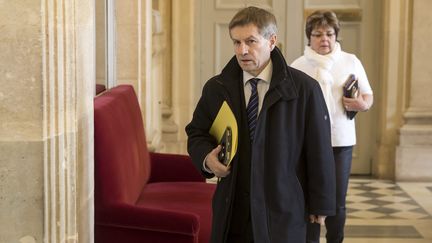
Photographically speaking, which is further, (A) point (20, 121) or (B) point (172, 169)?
(B) point (172, 169)

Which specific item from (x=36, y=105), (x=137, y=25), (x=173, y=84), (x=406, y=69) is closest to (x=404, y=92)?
(x=406, y=69)

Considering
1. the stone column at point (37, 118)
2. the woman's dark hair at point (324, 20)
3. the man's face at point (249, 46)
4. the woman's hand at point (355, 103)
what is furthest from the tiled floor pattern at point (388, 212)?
the stone column at point (37, 118)

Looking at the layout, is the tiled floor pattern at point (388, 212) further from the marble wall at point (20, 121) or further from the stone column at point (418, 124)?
the marble wall at point (20, 121)

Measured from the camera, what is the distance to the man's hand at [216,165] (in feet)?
12.1

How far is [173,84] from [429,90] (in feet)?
8.83

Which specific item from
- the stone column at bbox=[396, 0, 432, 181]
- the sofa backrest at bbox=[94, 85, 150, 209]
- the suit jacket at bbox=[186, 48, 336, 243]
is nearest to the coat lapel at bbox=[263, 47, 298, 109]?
the suit jacket at bbox=[186, 48, 336, 243]

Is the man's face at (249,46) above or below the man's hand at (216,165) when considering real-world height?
above

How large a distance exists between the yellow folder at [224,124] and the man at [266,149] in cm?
5

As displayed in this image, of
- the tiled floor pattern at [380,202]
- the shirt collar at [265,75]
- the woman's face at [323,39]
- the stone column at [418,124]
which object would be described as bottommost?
the tiled floor pattern at [380,202]

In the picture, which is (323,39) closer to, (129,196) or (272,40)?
(129,196)

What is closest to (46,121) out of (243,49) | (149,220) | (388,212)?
(243,49)

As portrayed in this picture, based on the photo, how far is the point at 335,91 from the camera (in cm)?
566

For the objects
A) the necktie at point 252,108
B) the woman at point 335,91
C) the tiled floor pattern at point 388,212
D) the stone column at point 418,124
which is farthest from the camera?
the stone column at point 418,124

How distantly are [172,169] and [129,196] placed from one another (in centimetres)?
137
